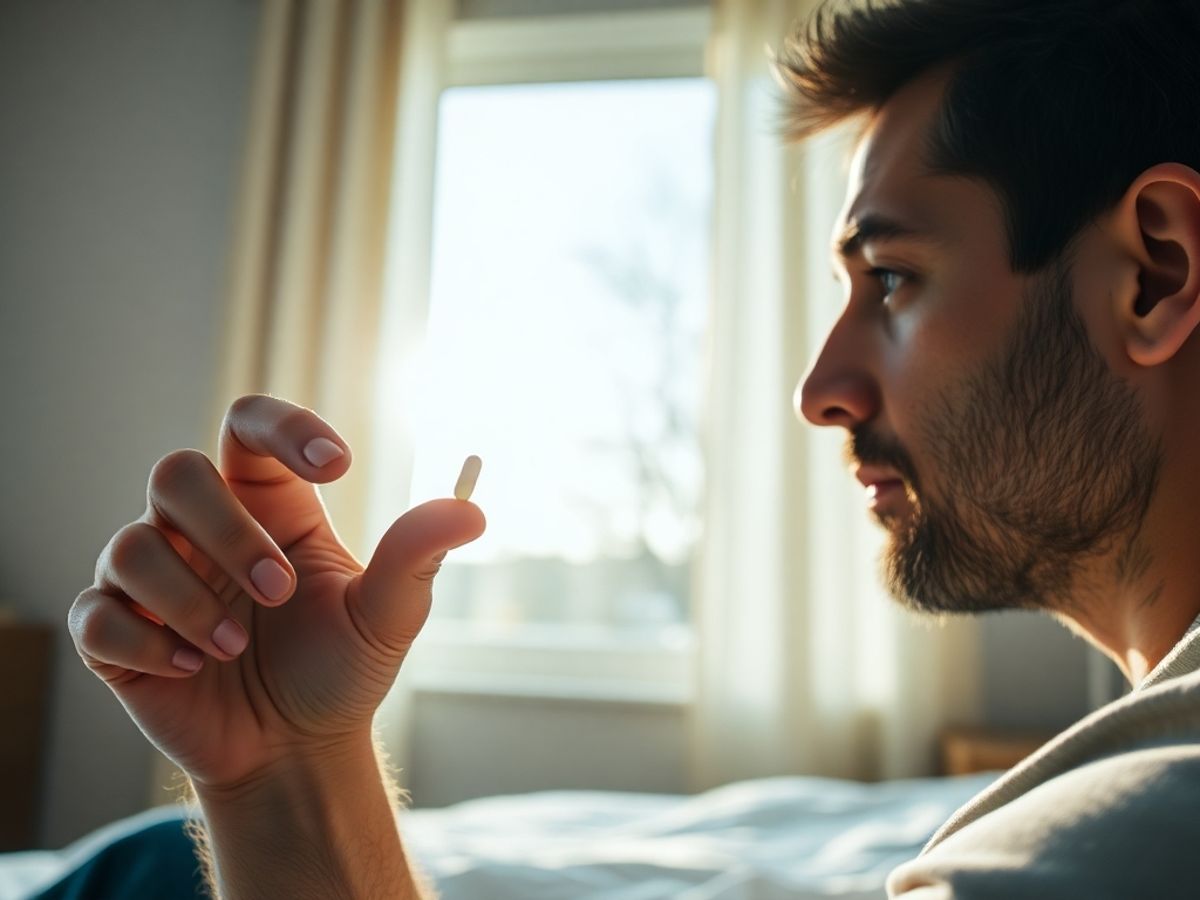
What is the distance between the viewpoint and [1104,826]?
40cm

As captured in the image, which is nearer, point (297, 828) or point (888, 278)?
point (297, 828)

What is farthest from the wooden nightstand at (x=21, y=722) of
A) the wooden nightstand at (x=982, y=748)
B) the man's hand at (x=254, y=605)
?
the man's hand at (x=254, y=605)

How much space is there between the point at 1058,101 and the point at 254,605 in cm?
72

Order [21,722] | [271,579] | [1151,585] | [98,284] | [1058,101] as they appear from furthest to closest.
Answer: [98,284] → [21,722] → [1058,101] → [1151,585] → [271,579]

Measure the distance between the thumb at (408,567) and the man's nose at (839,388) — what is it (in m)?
0.36

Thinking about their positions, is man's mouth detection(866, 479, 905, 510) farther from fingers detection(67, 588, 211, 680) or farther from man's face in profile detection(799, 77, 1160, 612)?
fingers detection(67, 588, 211, 680)

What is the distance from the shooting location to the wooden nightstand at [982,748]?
2.28 m

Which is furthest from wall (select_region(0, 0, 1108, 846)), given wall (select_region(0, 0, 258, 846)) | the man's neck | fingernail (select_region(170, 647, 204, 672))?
the man's neck

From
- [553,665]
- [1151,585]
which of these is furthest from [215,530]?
[553,665]

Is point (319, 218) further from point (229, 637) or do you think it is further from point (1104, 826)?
point (1104, 826)

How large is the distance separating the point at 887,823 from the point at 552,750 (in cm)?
158

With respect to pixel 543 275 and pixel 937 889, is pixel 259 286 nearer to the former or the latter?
pixel 543 275

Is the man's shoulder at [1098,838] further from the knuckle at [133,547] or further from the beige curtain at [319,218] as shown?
the beige curtain at [319,218]

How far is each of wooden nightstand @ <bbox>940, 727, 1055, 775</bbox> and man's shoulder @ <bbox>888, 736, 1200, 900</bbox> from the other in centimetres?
193
